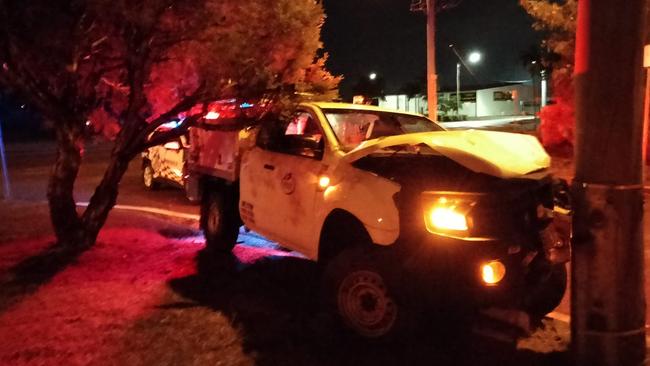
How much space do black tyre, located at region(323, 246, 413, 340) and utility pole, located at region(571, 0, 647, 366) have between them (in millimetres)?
A: 1246

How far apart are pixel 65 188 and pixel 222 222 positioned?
1.81 metres

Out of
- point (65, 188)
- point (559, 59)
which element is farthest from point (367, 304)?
point (559, 59)

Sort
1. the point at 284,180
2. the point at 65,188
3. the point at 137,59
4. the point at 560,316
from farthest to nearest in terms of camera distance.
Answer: the point at 65,188
the point at 137,59
the point at 284,180
the point at 560,316

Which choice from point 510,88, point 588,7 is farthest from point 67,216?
point 510,88

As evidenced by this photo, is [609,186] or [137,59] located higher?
[137,59]

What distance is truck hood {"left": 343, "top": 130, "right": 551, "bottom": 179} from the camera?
473cm

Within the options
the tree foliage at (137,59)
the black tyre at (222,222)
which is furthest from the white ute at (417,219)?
the black tyre at (222,222)

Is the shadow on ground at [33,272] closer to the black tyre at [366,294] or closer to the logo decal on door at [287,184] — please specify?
the logo decal on door at [287,184]

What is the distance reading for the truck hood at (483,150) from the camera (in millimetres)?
4730

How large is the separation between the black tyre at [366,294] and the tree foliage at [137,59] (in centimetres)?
226

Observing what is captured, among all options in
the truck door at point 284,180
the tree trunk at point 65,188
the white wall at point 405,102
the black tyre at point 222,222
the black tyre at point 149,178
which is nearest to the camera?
the truck door at point 284,180

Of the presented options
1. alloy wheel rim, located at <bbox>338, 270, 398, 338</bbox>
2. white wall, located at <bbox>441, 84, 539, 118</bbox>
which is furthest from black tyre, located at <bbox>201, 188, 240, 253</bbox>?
white wall, located at <bbox>441, 84, 539, 118</bbox>

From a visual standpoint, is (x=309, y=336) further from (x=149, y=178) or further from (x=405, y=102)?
(x=405, y=102)

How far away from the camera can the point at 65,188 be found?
7469mm
